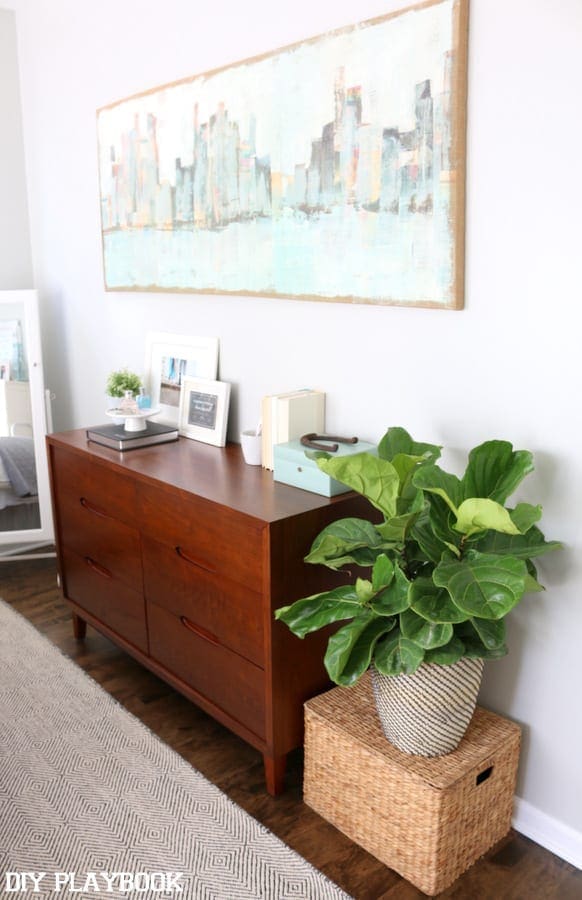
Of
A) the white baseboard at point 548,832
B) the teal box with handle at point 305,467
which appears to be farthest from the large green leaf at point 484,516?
the white baseboard at point 548,832

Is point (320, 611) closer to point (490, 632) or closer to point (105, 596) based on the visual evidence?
point (490, 632)

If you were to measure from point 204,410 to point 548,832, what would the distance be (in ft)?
5.11

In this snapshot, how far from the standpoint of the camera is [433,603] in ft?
5.10

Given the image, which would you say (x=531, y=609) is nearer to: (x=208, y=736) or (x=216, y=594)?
(x=216, y=594)

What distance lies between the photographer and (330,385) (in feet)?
7.31

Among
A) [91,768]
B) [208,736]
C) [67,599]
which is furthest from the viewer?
[67,599]

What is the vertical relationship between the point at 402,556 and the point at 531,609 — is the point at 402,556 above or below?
above

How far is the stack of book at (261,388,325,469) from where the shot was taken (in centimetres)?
216

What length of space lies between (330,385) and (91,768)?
124 centimetres

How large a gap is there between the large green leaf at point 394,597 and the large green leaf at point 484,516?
18cm

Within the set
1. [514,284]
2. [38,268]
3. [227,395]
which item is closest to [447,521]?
[514,284]

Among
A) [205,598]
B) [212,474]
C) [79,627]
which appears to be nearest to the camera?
[205,598]

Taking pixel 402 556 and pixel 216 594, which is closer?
pixel 402 556

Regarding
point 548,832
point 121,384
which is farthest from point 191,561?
point 548,832
